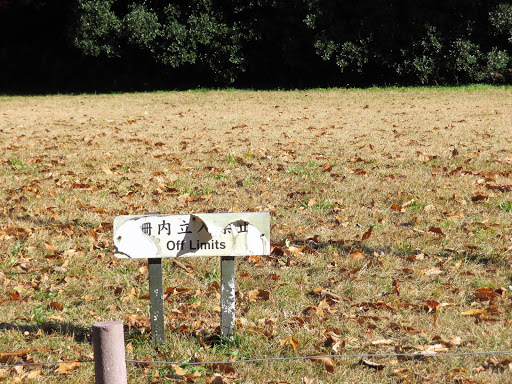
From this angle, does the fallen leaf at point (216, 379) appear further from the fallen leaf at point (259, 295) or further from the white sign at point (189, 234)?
the fallen leaf at point (259, 295)

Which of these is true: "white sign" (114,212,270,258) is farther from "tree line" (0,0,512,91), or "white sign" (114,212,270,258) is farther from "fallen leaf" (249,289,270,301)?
"tree line" (0,0,512,91)

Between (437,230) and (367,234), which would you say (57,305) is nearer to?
(367,234)

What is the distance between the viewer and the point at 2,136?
9.77 meters

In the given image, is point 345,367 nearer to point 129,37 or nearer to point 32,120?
point 32,120

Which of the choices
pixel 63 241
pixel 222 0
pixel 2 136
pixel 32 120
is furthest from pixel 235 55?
pixel 63 241

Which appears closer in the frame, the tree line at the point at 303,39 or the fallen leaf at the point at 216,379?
the fallen leaf at the point at 216,379

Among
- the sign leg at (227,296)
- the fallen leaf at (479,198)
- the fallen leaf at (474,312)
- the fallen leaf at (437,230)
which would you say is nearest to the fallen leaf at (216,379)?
the sign leg at (227,296)

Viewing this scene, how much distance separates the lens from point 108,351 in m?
2.24

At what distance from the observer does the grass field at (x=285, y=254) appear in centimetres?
299

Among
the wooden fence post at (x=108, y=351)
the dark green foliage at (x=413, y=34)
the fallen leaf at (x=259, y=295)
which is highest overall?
the dark green foliage at (x=413, y=34)

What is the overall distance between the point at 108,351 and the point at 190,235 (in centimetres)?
71

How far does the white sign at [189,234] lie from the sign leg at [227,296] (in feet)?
0.30

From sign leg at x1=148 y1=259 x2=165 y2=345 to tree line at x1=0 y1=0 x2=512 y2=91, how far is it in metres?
15.6

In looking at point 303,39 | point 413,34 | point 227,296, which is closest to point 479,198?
point 227,296
